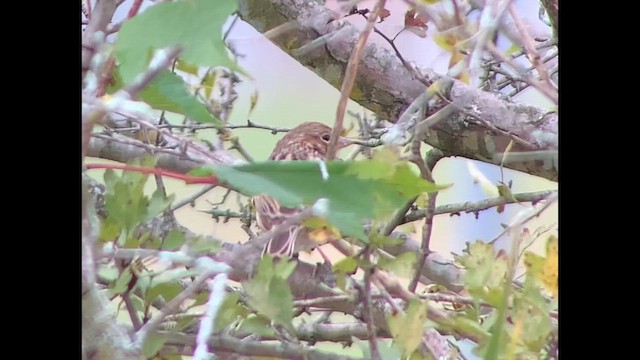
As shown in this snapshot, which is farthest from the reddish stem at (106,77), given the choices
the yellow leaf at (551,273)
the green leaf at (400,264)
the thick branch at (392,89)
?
the yellow leaf at (551,273)

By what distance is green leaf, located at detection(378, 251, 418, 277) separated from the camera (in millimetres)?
479

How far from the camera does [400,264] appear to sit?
0.48 m

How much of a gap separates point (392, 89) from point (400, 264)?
13 cm

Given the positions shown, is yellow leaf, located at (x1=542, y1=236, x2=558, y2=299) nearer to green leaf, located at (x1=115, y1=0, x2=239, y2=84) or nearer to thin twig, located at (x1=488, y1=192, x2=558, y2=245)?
thin twig, located at (x1=488, y1=192, x2=558, y2=245)

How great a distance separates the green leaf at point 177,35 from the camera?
40 cm

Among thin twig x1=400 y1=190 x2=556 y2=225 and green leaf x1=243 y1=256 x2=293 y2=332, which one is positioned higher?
thin twig x1=400 y1=190 x2=556 y2=225

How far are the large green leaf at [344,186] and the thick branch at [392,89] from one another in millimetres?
100

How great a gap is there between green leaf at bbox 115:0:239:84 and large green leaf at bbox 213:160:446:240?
0.07 meters

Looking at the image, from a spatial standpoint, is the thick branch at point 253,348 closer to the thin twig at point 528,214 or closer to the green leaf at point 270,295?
the green leaf at point 270,295

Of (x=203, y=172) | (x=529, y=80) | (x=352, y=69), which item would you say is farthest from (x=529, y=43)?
(x=203, y=172)

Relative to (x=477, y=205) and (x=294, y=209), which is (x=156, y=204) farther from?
(x=477, y=205)

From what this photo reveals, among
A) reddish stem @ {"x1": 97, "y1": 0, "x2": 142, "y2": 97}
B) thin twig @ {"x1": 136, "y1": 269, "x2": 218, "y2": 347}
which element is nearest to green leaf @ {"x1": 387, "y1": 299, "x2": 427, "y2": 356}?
thin twig @ {"x1": 136, "y1": 269, "x2": 218, "y2": 347}

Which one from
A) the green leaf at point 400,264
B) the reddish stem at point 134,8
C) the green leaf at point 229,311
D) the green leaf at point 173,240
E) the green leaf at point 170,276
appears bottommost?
the green leaf at point 229,311
